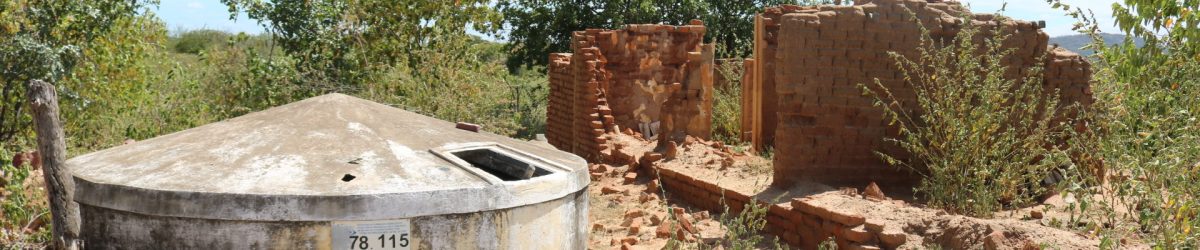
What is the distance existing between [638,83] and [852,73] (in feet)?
11.5

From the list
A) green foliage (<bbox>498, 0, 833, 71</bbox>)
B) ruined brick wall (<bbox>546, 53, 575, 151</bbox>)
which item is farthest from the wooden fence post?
green foliage (<bbox>498, 0, 833, 71</bbox>)

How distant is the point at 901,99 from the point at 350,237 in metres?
4.38

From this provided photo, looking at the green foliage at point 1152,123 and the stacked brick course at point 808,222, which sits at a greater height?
the green foliage at point 1152,123

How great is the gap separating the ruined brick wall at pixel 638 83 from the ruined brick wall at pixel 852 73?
9.16ft

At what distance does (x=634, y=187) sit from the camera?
9.13 metres

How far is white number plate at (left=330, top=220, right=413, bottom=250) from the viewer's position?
14.6 ft

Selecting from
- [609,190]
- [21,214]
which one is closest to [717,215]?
[609,190]

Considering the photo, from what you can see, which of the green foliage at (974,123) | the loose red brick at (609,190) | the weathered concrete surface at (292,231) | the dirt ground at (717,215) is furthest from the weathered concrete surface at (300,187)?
the loose red brick at (609,190)

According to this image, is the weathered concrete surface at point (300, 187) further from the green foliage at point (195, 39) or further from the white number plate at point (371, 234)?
the green foliage at point (195, 39)

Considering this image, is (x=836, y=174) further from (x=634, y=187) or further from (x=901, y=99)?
(x=634, y=187)

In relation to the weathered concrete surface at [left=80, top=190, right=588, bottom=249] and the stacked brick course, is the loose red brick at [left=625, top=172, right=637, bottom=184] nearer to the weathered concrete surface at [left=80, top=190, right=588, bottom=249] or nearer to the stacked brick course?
the stacked brick course

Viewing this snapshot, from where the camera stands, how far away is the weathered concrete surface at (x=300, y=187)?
441 centimetres

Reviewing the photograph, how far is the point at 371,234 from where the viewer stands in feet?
14.7

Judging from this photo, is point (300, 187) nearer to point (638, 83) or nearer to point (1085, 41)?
point (638, 83)
